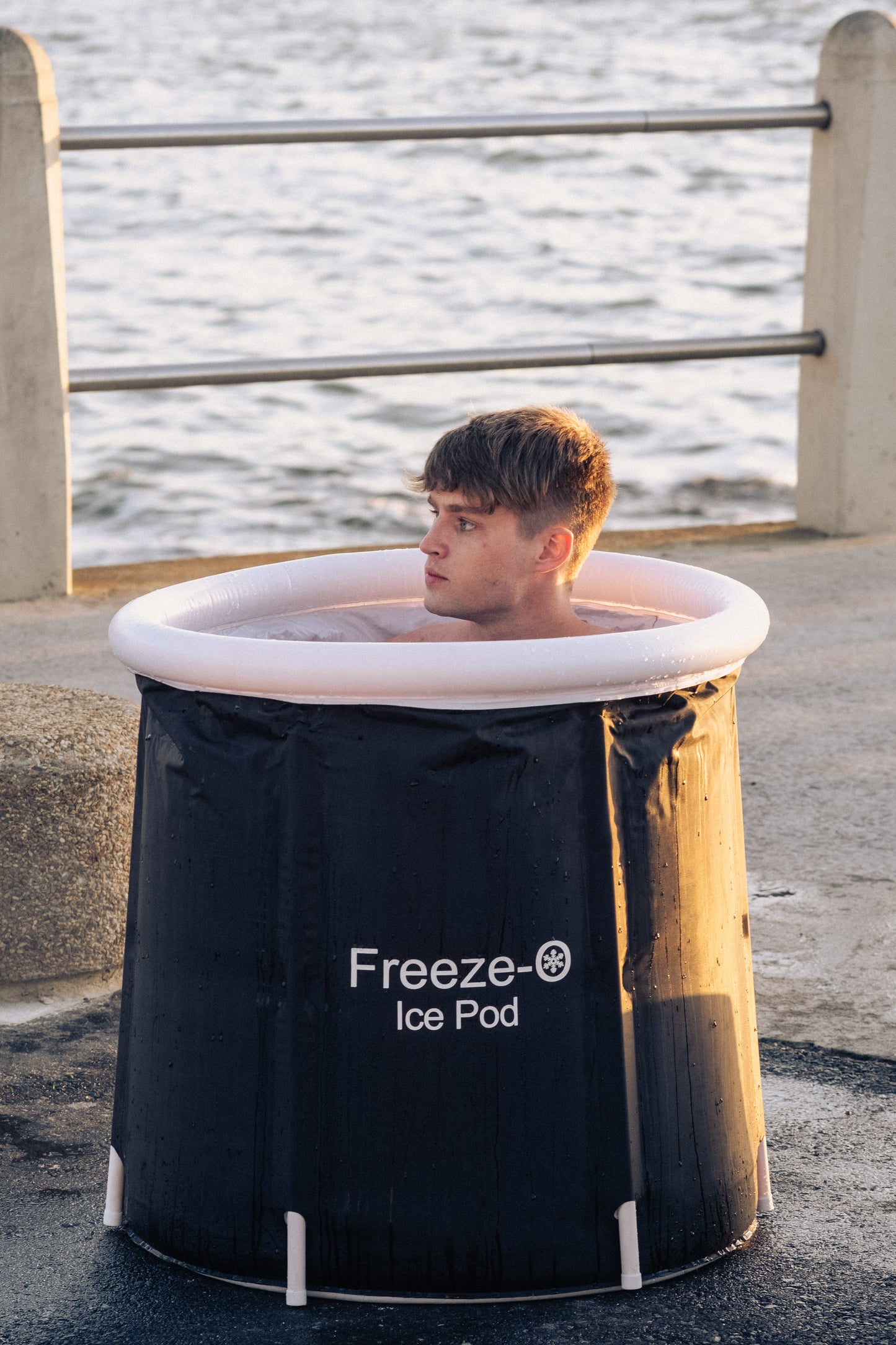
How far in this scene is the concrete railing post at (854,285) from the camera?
493cm

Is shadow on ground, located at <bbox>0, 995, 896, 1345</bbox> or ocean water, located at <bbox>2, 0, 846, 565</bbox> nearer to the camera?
shadow on ground, located at <bbox>0, 995, 896, 1345</bbox>

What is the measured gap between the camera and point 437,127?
4832mm

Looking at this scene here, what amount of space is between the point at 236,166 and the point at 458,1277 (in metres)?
14.4

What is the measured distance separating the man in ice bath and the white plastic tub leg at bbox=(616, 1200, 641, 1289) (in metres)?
0.69

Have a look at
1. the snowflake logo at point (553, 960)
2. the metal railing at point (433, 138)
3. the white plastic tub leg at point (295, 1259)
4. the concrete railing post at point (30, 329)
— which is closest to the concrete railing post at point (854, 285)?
the metal railing at point (433, 138)

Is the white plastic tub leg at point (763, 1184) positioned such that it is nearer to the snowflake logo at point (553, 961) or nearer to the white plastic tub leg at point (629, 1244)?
the white plastic tub leg at point (629, 1244)

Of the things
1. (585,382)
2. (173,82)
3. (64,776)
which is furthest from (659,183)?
(64,776)

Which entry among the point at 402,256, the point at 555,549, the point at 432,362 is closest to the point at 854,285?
the point at 432,362

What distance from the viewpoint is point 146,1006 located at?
202cm

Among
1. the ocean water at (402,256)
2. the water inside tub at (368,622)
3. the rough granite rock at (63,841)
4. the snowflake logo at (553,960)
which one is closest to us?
the snowflake logo at (553,960)

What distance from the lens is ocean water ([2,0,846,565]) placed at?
1221 centimetres

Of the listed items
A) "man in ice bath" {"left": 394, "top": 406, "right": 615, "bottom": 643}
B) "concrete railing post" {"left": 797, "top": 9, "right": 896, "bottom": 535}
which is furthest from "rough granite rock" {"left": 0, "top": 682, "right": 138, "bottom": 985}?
"concrete railing post" {"left": 797, "top": 9, "right": 896, "bottom": 535}

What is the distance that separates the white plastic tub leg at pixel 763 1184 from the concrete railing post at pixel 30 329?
10.1 feet

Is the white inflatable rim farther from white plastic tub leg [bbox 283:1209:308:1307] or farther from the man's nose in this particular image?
white plastic tub leg [bbox 283:1209:308:1307]
